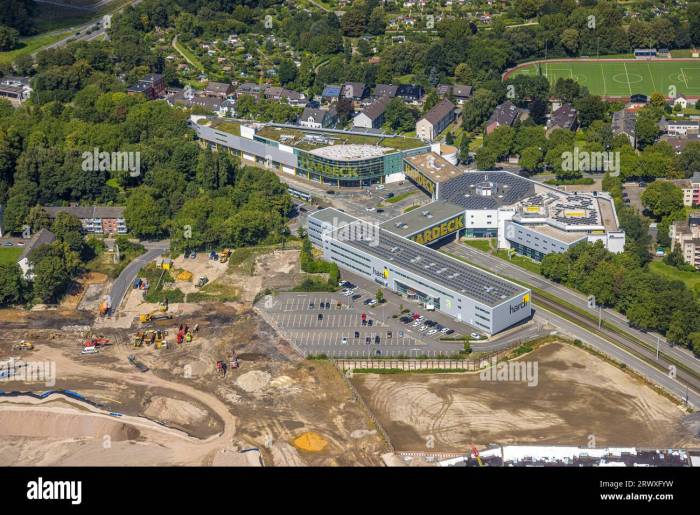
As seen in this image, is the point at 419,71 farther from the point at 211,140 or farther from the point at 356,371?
the point at 356,371

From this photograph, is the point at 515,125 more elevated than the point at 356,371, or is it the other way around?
the point at 515,125

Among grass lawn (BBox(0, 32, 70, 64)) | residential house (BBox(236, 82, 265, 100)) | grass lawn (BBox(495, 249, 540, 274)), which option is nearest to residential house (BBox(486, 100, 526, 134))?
grass lawn (BBox(495, 249, 540, 274))

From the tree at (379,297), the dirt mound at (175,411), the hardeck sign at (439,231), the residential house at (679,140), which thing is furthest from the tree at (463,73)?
the dirt mound at (175,411)

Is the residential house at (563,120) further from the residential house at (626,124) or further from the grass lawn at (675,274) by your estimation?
the grass lawn at (675,274)

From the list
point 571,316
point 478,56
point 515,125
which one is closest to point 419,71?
point 478,56

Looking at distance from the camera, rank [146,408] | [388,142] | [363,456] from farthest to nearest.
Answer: [388,142], [146,408], [363,456]

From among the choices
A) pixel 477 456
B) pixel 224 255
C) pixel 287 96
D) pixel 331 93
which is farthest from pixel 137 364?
pixel 331 93
